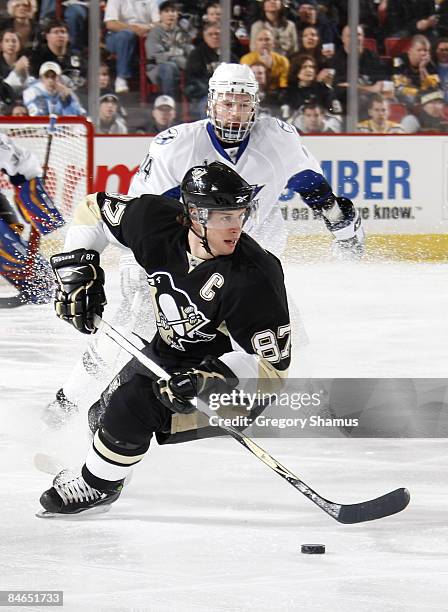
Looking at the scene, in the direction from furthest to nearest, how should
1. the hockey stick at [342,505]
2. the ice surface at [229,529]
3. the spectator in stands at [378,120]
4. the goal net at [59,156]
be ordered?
1. the spectator in stands at [378,120]
2. the goal net at [59,156]
3. the hockey stick at [342,505]
4. the ice surface at [229,529]

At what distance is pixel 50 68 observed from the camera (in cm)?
710

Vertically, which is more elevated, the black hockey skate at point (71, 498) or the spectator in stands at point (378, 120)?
the spectator in stands at point (378, 120)

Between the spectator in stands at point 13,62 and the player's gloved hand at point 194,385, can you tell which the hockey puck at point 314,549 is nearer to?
the player's gloved hand at point 194,385

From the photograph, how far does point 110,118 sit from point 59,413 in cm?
350

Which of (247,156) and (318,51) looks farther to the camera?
(318,51)

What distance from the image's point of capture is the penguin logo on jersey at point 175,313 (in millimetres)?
2924

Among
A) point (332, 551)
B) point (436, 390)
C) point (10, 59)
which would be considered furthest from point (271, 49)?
point (332, 551)

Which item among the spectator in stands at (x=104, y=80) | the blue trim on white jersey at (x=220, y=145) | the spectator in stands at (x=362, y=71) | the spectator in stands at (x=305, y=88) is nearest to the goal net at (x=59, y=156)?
the spectator in stands at (x=104, y=80)

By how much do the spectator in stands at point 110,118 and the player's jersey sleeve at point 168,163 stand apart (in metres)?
3.04

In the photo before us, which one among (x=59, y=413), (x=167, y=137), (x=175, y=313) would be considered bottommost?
(x=59, y=413)

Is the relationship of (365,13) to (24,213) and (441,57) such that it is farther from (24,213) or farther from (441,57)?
(24,213)

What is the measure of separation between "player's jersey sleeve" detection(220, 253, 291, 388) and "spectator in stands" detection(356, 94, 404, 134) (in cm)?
452

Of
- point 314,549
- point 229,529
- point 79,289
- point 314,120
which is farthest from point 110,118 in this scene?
point 314,549

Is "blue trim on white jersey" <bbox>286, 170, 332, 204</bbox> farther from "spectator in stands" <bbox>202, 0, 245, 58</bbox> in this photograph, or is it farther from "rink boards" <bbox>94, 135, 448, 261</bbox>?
"spectator in stands" <bbox>202, 0, 245, 58</bbox>
